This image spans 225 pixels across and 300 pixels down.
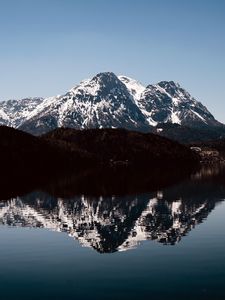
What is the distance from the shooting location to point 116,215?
11294 cm

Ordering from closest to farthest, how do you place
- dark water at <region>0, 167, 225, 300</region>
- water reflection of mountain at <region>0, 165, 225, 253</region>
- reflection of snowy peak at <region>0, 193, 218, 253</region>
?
dark water at <region>0, 167, 225, 300</region>
reflection of snowy peak at <region>0, 193, 218, 253</region>
water reflection of mountain at <region>0, 165, 225, 253</region>

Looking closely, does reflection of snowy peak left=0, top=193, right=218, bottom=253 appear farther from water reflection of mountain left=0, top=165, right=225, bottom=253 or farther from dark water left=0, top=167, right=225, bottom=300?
dark water left=0, top=167, right=225, bottom=300

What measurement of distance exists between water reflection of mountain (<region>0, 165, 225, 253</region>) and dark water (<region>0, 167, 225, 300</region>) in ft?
0.64

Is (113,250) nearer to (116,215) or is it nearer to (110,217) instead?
(110,217)

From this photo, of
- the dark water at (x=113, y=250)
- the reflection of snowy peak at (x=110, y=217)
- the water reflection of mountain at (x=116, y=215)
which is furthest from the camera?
the water reflection of mountain at (x=116, y=215)

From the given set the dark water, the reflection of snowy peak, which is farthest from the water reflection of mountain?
the dark water

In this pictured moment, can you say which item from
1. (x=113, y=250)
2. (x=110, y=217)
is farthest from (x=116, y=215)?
(x=113, y=250)

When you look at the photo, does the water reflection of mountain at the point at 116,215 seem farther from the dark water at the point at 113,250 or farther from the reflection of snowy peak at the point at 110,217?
the dark water at the point at 113,250

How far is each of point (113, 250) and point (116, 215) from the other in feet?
136

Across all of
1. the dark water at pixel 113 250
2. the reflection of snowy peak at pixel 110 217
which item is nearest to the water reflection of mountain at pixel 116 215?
the reflection of snowy peak at pixel 110 217

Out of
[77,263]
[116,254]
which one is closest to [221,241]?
[116,254]

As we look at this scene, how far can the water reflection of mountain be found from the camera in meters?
83.1

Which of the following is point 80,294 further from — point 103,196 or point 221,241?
point 103,196

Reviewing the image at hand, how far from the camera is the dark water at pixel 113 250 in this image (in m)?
50.6
